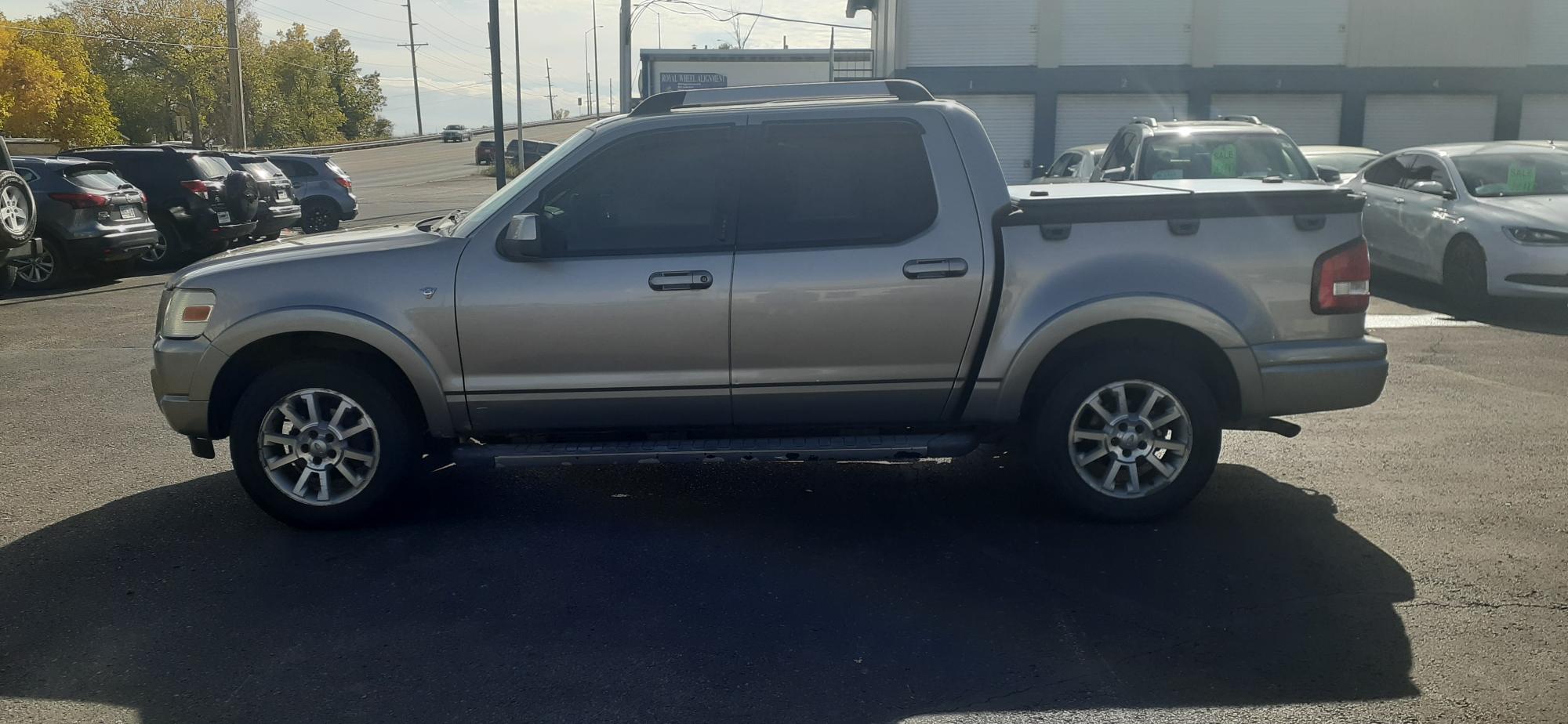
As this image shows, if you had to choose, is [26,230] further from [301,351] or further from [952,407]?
[952,407]

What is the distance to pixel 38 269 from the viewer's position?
14.7 m

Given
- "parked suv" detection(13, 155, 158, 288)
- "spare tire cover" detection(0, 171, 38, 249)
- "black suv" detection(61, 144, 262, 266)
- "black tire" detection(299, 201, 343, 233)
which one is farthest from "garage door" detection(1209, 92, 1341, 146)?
"spare tire cover" detection(0, 171, 38, 249)

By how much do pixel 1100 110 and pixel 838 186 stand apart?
26622mm

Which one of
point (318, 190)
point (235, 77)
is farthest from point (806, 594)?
point (235, 77)

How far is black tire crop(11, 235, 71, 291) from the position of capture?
14.6 m

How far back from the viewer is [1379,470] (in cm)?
632

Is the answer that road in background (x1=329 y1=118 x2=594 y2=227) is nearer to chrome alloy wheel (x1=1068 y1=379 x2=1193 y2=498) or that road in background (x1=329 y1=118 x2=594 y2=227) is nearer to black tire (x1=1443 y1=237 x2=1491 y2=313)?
black tire (x1=1443 y1=237 x2=1491 y2=313)

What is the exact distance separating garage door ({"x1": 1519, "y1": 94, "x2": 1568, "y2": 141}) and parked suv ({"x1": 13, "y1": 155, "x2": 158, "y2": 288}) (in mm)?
30236

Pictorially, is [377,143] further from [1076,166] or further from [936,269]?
[936,269]

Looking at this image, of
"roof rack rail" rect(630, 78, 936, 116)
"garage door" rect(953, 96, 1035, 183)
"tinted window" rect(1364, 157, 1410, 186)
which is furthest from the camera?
"garage door" rect(953, 96, 1035, 183)

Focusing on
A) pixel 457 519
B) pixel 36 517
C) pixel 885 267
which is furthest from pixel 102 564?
pixel 885 267

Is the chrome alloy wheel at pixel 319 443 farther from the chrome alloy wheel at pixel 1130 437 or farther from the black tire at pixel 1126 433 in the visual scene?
the chrome alloy wheel at pixel 1130 437

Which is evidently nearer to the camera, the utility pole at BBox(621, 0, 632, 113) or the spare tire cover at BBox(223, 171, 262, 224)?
the spare tire cover at BBox(223, 171, 262, 224)

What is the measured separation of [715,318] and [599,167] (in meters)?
0.85
